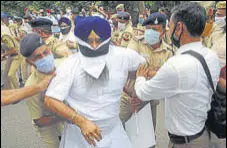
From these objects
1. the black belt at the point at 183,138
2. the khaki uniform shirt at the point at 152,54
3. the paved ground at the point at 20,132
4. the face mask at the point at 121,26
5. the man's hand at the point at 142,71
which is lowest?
the paved ground at the point at 20,132

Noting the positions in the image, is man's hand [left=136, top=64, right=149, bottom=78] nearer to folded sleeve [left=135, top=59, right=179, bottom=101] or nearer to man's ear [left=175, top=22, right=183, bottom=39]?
folded sleeve [left=135, top=59, right=179, bottom=101]

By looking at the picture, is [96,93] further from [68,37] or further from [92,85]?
[68,37]

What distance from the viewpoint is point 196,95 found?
214cm

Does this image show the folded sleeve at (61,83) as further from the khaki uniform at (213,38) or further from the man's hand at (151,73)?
the khaki uniform at (213,38)

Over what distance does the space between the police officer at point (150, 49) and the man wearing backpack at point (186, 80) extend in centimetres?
39

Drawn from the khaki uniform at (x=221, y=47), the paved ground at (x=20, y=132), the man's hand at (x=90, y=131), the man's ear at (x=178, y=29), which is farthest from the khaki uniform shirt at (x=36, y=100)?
the paved ground at (x=20, y=132)

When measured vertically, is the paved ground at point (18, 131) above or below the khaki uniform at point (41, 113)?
below

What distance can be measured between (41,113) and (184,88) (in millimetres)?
1019

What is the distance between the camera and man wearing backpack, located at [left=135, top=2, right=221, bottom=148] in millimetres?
2078

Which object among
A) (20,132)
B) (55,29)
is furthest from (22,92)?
(20,132)

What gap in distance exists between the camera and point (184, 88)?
2.11m

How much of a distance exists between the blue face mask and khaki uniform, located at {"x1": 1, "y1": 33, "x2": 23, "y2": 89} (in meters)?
0.11

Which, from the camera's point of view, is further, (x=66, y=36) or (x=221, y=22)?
(x=221, y=22)

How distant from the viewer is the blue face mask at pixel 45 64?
2039mm
